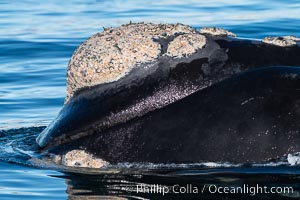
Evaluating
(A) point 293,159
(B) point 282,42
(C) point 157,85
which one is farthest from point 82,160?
(B) point 282,42

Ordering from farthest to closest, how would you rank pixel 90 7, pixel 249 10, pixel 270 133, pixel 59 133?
1. pixel 90 7
2. pixel 249 10
3. pixel 59 133
4. pixel 270 133

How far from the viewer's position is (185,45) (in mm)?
7609

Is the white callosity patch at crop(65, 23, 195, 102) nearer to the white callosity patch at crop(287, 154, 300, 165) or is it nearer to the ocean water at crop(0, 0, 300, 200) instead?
the ocean water at crop(0, 0, 300, 200)

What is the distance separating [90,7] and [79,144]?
1092 cm

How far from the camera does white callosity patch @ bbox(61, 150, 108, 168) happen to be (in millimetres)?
7512

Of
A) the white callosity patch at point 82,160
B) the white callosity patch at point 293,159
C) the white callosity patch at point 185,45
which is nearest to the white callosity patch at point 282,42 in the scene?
the white callosity patch at point 185,45

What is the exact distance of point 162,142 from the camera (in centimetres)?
730

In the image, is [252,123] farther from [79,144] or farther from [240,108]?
[79,144]

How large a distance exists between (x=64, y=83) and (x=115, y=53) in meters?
4.64

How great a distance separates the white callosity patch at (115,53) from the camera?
7.61 meters

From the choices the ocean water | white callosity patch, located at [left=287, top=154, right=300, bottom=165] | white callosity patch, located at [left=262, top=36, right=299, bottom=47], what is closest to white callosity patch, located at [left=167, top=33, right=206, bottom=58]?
white callosity patch, located at [left=262, top=36, right=299, bottom=47]

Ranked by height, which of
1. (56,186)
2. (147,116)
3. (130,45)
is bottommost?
(56,186)

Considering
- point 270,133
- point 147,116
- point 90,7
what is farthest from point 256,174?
point 90,7

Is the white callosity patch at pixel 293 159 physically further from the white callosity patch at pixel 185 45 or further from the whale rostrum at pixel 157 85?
the white callosity patch at pixel 185 45
